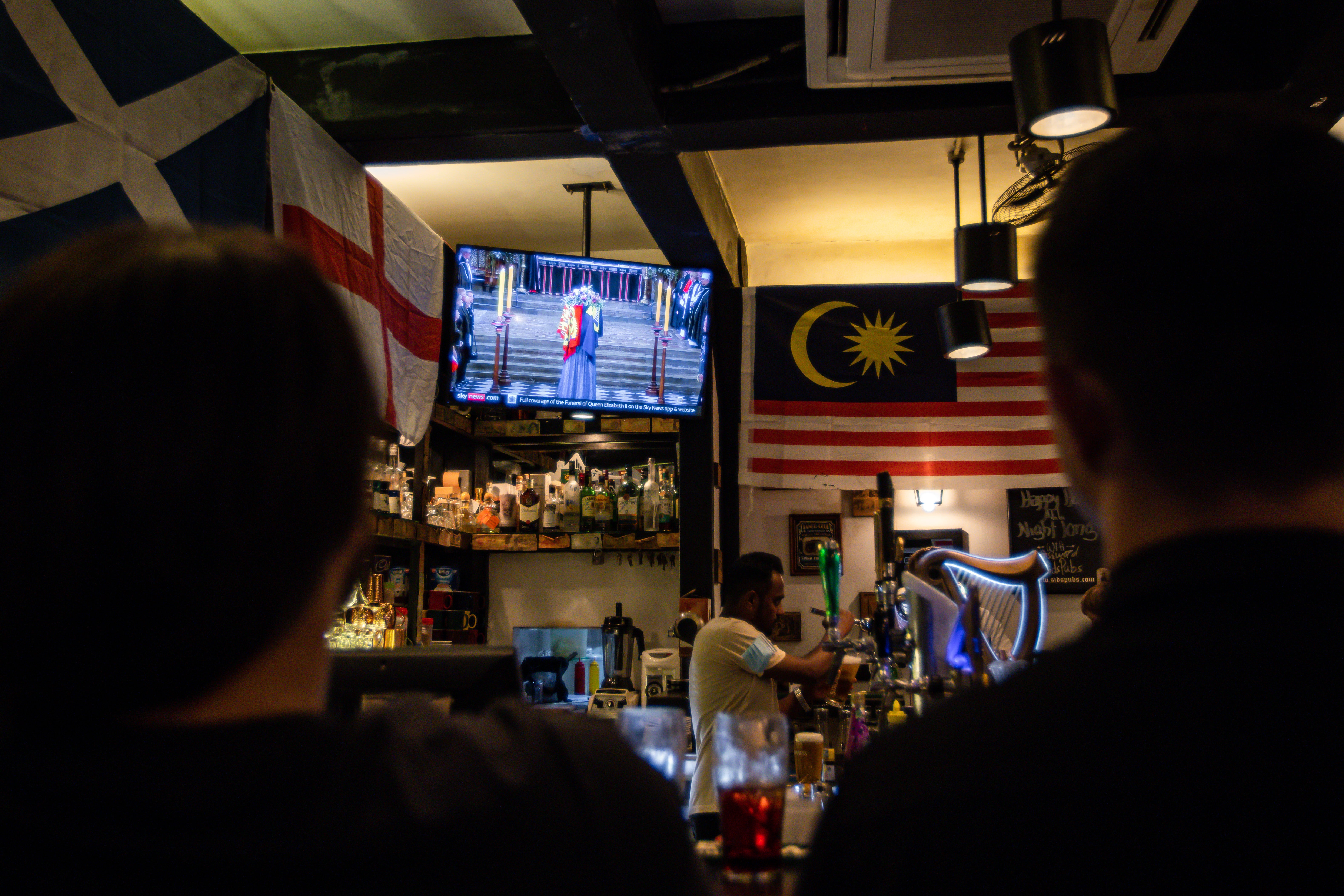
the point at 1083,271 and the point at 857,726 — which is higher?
the point at 1083,271

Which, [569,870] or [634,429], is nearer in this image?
[569,870]

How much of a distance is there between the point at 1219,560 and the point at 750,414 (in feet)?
15.1

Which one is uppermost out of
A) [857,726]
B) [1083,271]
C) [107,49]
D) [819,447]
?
[107,49]

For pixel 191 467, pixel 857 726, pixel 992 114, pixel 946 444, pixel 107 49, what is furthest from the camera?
pixel 946 444

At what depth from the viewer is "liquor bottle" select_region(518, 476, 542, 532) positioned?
5297mm

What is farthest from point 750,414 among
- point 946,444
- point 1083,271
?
point 1083,271

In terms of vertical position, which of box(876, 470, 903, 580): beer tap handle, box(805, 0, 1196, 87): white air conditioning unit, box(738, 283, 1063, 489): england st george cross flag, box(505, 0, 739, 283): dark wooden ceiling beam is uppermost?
box(805, 0, 1196, 87): white air conditioning unit

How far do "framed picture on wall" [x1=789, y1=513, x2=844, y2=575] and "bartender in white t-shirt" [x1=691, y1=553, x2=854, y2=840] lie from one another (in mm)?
1435

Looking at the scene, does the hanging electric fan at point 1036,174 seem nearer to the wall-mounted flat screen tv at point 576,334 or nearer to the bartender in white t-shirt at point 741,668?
the wall-mounted flat screen tv at point 576,334

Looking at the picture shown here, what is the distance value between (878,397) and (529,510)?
204 cm

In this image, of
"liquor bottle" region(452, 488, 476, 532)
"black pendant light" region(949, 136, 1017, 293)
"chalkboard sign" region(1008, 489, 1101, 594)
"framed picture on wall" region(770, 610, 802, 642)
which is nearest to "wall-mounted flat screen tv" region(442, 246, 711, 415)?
"black pendant light" region(949, 136, 1017, 293)

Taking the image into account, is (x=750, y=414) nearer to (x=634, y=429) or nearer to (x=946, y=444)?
(x=634, y=429)

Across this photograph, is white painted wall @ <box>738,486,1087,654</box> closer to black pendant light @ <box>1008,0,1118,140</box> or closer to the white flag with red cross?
the white flag with red cross

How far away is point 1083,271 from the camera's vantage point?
0.62m
